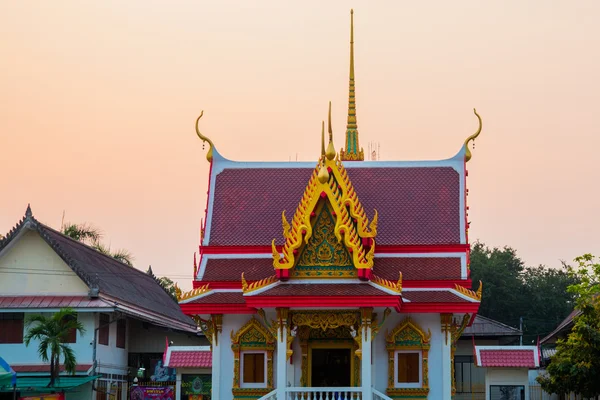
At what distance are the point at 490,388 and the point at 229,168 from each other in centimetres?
937

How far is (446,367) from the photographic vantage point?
25875 mm

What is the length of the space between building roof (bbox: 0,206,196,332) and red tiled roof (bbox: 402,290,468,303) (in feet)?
37.2

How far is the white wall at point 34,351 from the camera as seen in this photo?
112ft

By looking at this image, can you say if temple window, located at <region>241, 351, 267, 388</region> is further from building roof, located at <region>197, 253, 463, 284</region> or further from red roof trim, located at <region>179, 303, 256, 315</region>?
building roof, located at <region>197, 253, 463, 284</region>

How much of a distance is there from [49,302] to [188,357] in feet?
17.3

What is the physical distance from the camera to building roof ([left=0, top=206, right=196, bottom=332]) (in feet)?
115

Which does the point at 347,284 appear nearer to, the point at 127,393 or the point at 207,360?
the point at 207,360

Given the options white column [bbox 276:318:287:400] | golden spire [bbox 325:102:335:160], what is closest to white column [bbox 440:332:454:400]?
white column [bbox 276:318:287:400]

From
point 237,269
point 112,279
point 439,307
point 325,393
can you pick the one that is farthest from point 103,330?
point 439,307

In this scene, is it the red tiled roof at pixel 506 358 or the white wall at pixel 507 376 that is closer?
the red tiled roof at pixel 506 358

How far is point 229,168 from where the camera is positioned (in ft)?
98.1

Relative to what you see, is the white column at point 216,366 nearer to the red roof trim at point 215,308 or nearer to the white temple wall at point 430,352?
the red roof trim at point 215,308

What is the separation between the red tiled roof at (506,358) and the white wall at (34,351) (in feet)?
39.0

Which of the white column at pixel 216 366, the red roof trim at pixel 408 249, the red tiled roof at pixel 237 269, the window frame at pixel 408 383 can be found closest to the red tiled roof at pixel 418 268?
the red roof trim at pixel 408 249
